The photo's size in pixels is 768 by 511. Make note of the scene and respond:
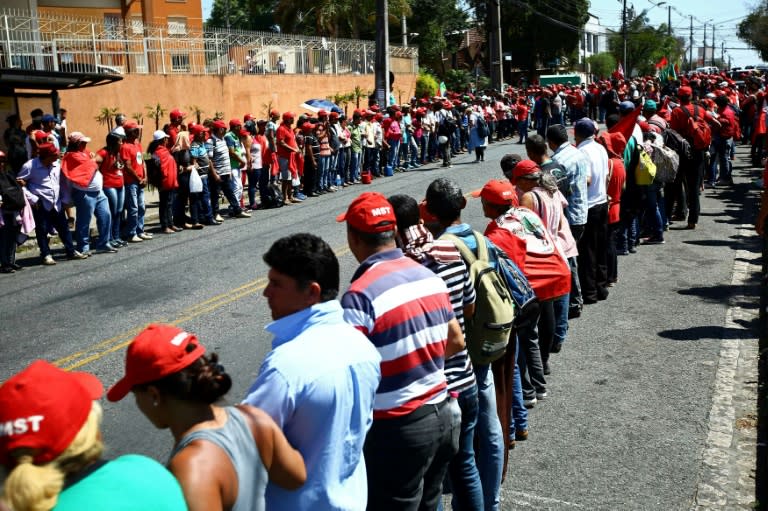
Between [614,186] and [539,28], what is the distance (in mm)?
64519

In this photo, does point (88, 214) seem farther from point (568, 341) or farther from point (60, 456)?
point (60, 456)

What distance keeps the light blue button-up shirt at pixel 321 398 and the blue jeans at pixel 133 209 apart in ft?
37.6

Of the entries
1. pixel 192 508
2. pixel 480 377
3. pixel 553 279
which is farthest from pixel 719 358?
pixel 192 508

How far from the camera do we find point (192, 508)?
2.35m

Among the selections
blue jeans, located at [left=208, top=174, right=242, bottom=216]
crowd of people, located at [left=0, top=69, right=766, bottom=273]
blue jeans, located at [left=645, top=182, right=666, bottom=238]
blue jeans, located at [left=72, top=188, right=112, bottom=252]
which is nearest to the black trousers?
crowd of people, located at [left=0, top=69, right=766, bottom=273]

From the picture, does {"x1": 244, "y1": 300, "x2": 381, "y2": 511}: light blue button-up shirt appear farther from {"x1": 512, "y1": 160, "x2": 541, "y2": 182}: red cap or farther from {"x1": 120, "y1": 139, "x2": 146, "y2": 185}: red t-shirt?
{"x1": 120, "y1": 139, "x2": 146, "y2": 185}: red t-shirt

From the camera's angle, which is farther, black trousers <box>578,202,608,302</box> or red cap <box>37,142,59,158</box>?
red cap <box>37,142,59,158</box>

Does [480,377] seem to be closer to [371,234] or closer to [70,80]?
[371,234]

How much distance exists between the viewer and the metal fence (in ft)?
70.1

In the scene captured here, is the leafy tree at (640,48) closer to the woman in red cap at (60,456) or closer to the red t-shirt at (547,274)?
the red t-shirt at (547,274)

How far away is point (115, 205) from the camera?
44.5ft

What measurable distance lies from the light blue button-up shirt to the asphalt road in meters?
2.40

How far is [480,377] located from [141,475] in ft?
9.54

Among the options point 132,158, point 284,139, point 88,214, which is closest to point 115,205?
point 88,214
